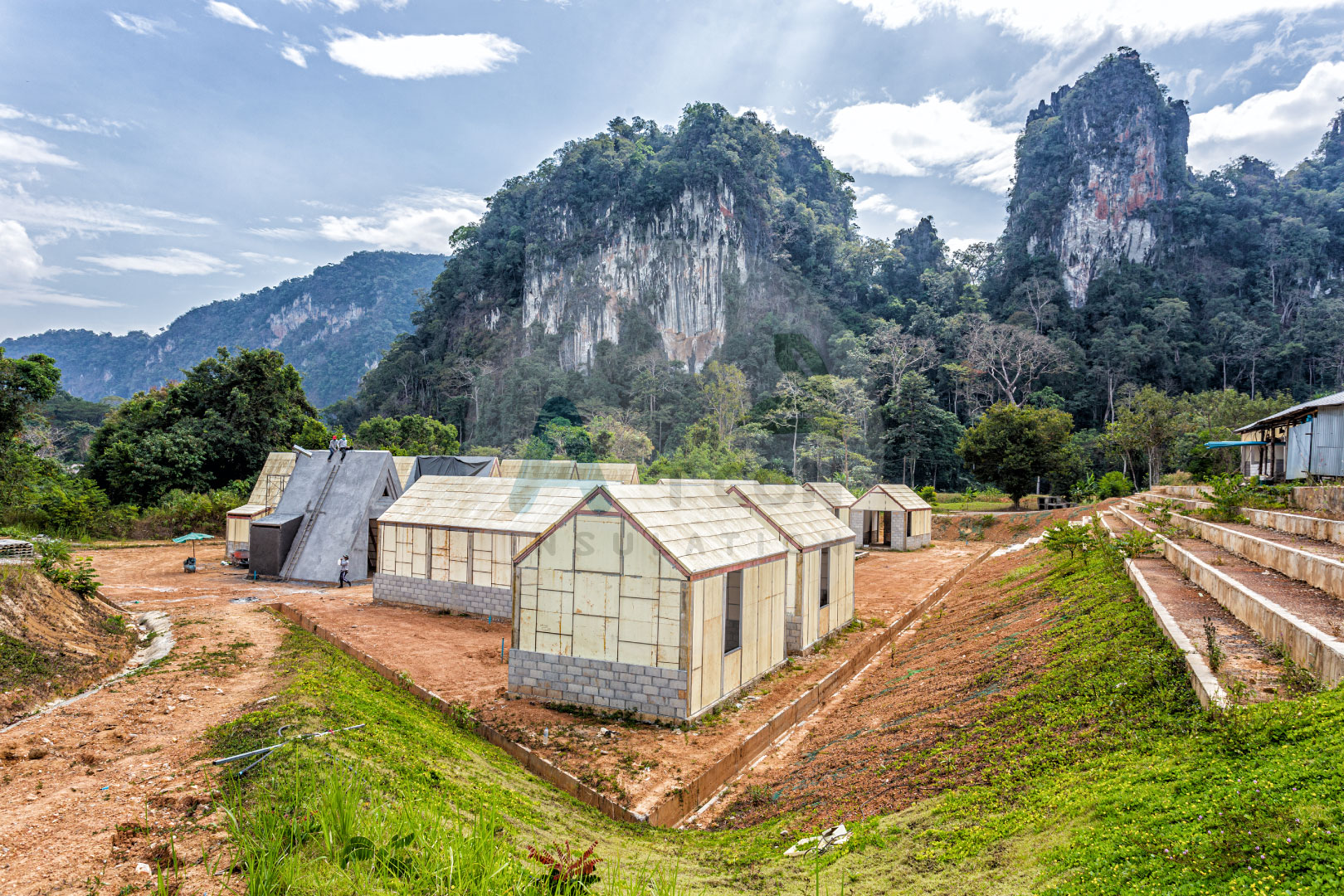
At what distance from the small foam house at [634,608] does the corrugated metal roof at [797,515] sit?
266cm

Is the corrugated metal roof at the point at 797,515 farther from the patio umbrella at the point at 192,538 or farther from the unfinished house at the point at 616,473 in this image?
the patio umbrella at the point at 192,538

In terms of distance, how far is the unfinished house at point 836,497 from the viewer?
31.8m

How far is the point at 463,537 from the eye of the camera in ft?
59.5

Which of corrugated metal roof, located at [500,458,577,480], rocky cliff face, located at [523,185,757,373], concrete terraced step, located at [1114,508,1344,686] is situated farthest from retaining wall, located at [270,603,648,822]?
rocky cliff face, located at [523,185,757,373]

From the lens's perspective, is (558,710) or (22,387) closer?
(558,710)

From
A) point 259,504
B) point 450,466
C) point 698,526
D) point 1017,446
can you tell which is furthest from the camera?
point 1017,446

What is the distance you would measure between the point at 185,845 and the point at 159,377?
176m

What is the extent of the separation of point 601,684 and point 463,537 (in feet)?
28.4

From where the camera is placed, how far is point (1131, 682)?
6.92 metres

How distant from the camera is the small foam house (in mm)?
10352

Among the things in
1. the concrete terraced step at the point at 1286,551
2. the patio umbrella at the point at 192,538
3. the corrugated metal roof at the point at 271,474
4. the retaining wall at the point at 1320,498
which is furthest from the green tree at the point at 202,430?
the retaining wall at the point at 1320,498

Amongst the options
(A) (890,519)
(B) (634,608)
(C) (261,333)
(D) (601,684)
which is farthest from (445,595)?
(C) (261,333)

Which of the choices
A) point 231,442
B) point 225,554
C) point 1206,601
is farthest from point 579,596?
point 231,442

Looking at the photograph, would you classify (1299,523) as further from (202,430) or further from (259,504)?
(202,430)
